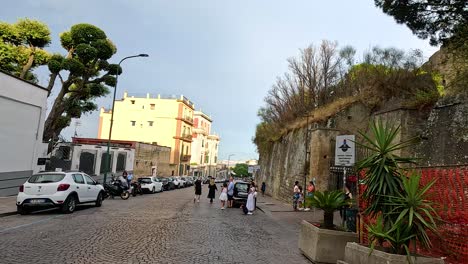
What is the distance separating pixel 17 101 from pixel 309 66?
2025 centimetres

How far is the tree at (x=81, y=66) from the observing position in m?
29.6

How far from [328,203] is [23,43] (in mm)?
28942

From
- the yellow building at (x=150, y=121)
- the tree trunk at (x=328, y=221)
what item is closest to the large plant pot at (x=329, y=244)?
the tree trunk at (x=328, y=221)

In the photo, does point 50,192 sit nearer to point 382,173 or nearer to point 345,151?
point 345,151

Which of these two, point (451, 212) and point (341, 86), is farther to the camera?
point (341, 86)

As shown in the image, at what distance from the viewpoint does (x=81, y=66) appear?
29375 millimetres

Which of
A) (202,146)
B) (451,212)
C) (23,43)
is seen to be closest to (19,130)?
(23,43)

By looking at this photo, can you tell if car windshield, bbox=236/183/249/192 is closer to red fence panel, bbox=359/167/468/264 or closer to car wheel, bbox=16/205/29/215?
car wheel, bbox=16/205/29/215

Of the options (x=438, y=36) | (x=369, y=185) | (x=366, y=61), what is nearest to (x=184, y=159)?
(x=366, y=61)

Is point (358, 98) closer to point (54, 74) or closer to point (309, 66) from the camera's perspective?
point (309, 66)

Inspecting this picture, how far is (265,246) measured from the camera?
10.3 m

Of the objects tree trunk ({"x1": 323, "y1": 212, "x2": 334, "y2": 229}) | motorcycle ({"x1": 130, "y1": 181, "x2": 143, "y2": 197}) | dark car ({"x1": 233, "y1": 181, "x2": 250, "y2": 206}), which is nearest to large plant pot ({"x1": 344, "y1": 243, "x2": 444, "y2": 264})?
tree trunk ({"x1": 323, "y1": 212, "x2": 334, "y2": 229})

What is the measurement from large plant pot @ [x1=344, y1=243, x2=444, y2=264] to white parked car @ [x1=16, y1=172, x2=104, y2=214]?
1195 centimetres

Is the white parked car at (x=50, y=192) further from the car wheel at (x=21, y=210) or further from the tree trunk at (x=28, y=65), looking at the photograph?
the tree trunk at (x=28, y=65)
